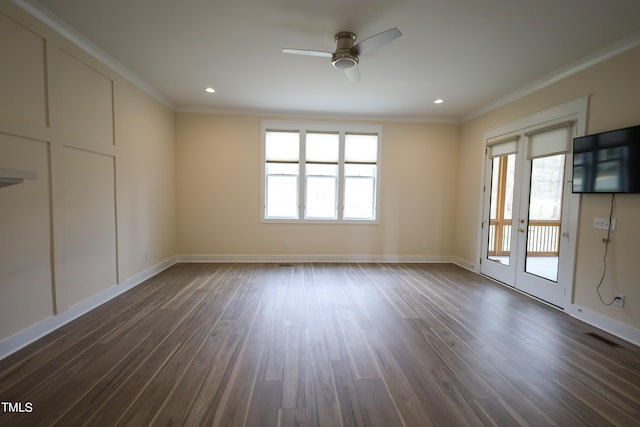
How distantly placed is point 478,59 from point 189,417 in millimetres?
4304

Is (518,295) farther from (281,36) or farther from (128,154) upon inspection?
(128,154)

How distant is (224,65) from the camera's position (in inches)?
129

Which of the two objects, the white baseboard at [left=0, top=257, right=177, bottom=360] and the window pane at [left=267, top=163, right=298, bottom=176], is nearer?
the white baseboard at [left=0, top=257, right=177, bottom=360]

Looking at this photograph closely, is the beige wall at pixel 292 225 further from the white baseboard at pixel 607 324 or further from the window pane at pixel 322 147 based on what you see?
the white baseboard at pixel 607 324

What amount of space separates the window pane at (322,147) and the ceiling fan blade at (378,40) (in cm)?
267

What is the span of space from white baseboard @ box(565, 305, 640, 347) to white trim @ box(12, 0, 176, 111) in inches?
245

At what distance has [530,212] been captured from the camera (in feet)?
12.2

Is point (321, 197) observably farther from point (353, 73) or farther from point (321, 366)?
point (321, 366)

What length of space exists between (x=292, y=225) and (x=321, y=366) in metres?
3.43

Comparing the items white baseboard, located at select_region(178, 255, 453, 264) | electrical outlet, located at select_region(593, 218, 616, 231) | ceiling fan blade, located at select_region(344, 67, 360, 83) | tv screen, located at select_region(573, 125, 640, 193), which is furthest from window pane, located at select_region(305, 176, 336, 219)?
electrical outlet, located at select_region(593, 218, 616, 231)

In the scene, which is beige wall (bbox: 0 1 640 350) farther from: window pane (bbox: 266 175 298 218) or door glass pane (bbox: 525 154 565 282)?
door glass pane (bbox: 525 154 565 282)

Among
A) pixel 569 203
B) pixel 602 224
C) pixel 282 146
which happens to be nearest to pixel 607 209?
pixel 602 224

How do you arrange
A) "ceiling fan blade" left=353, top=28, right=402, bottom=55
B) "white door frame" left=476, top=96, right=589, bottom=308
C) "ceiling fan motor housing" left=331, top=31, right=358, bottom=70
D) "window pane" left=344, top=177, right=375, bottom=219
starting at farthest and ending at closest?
"window pane" left=344, top=177, right=375, bottom=219
"white door frame" left=476, top=96, right=589, bottom=308
"ceiling fan motor housing" left=331, top=31, right=358, bottom=70
"ceiling fan blade" left=353, top=28, right=402, bottom=55

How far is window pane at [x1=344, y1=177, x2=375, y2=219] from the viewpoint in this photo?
536 cm
